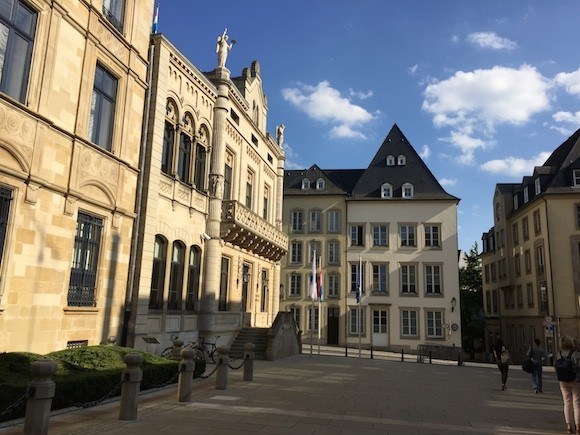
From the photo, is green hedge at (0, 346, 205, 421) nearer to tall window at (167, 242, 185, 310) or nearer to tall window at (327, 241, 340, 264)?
tall window at (167, 242, 185, 310)

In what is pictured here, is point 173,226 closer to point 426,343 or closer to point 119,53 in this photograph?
point 119,53

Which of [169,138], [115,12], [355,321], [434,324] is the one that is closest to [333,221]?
[355,321]

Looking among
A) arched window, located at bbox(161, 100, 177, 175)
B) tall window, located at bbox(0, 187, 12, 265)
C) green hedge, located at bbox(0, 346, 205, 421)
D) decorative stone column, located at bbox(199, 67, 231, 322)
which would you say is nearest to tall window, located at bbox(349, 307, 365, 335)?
decorative stone column, located at bbox(199, 67, 231, 322)

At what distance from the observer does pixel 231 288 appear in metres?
25.0

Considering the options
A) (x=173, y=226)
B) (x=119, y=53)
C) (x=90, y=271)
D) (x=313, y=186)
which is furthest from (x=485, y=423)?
(x=313, y=186)

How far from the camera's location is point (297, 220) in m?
45.4

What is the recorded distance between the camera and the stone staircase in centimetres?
2345

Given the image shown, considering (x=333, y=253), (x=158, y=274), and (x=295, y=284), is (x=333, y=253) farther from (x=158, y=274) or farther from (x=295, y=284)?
(x=158, y=274)

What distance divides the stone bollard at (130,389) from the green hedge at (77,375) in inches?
15.7

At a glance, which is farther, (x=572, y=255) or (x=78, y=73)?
(x=572, y=255)

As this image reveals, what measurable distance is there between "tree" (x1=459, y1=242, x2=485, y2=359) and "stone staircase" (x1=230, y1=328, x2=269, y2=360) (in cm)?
3534

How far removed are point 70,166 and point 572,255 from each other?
36635 mm

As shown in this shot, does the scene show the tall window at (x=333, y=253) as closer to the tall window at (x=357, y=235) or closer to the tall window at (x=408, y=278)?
the tall window at (x=357, y=235)

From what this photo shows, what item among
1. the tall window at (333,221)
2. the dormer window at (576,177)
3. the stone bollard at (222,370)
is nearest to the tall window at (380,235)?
the tall window at (333,221)
